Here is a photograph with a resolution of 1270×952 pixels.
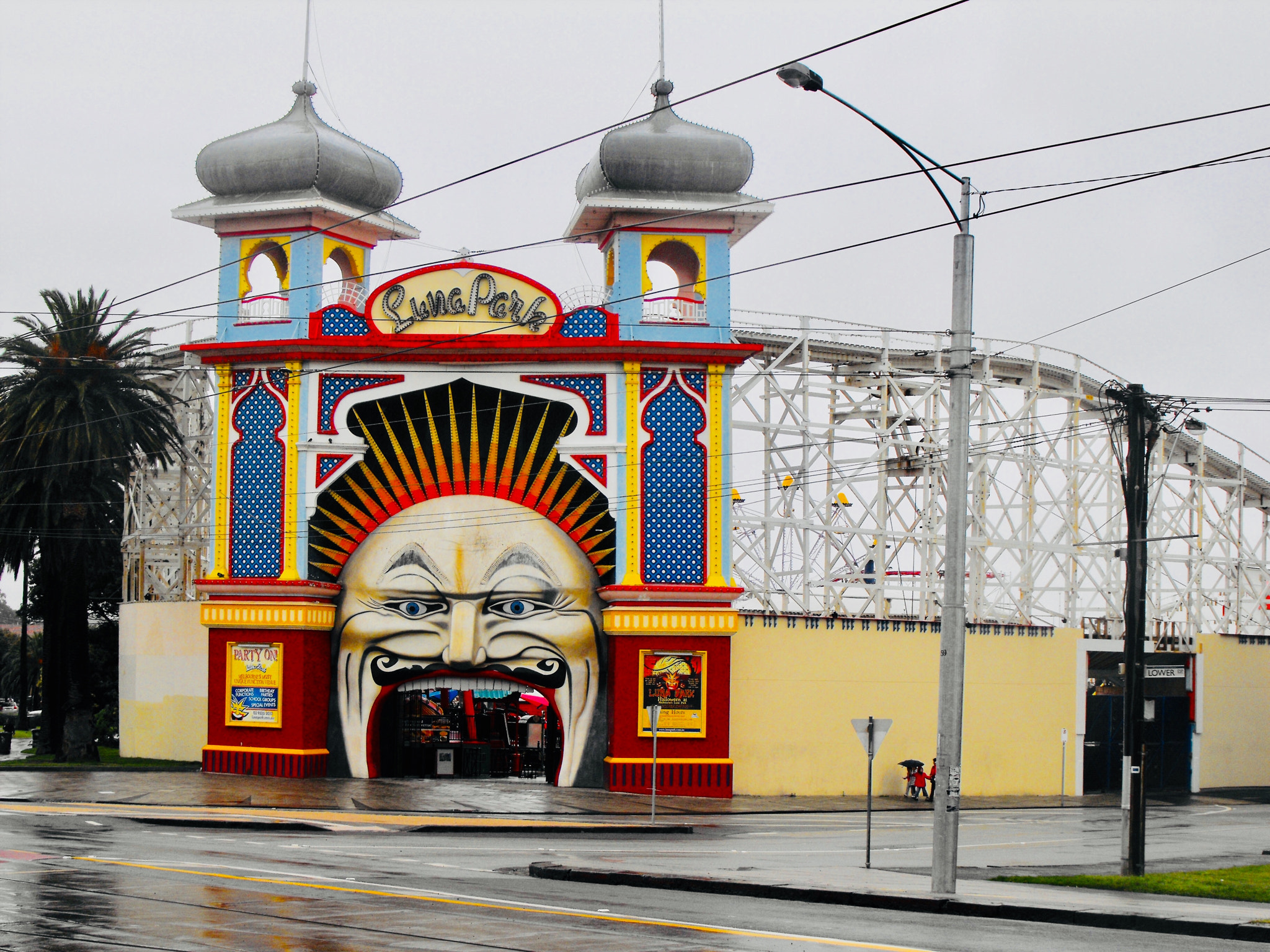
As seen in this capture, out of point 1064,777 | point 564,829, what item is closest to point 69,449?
point 564,829

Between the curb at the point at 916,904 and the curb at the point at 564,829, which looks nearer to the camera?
the curb at the point at 916,904

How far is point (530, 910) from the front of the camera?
53.4 feet

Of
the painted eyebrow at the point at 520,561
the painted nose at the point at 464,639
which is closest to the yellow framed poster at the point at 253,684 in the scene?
the painted nose at the point at 464,639

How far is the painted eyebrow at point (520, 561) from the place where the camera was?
38.0m

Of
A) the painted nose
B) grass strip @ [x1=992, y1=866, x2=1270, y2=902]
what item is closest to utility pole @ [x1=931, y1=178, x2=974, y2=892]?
grass strip @ [x1=992, y1=866, x2=1270, y2=902]

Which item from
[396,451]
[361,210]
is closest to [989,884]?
[396,451]

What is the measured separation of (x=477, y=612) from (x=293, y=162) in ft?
40.0

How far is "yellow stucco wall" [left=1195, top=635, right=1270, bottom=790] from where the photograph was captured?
47.8 metres

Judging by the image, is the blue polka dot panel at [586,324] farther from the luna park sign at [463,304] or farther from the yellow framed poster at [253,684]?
the yellow framed poster at [253,684]

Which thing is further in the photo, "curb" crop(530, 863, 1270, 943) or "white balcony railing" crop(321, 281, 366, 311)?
"white balcony railing" crop(321, 281, 366, 311)

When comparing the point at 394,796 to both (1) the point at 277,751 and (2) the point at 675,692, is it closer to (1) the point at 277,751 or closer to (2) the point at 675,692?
(1) the point at 277,751

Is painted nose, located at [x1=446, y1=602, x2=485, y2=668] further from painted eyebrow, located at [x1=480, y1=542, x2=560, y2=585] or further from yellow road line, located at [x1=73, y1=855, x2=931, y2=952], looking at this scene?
yellow road line, located at [x1=73, y1=855, x2=931, y2=952]

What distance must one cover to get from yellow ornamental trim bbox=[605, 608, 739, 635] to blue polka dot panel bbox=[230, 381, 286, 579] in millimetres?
8503

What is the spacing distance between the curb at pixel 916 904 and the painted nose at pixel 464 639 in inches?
650
